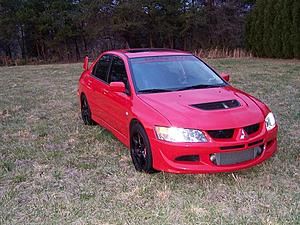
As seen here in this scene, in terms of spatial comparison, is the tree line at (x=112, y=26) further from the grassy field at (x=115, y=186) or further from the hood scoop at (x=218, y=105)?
the hood scoop at (x=218, y=105)

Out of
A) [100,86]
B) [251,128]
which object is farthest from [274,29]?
[251,128]

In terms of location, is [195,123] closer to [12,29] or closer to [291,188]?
[291,188]

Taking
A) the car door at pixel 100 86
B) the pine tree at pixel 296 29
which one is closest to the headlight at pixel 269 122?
the car door at pixel 100 86

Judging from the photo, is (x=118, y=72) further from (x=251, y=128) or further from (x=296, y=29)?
(x=296, y=29)

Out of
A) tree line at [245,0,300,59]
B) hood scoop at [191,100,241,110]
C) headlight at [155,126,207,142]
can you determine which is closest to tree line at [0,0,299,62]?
tree line at [245,0,300,59]

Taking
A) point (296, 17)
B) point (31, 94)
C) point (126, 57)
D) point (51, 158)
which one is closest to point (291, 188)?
point (126, 57)

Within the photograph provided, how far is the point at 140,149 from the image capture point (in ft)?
12.7

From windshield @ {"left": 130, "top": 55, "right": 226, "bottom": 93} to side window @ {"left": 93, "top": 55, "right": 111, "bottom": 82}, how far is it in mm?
694

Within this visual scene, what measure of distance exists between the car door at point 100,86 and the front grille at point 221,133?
1932 mm

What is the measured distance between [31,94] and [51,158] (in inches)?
207

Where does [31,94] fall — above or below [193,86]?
below

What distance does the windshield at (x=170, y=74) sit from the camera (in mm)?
4199

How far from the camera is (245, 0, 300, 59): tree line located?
15.1 meters

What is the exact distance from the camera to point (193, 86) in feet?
13.9
